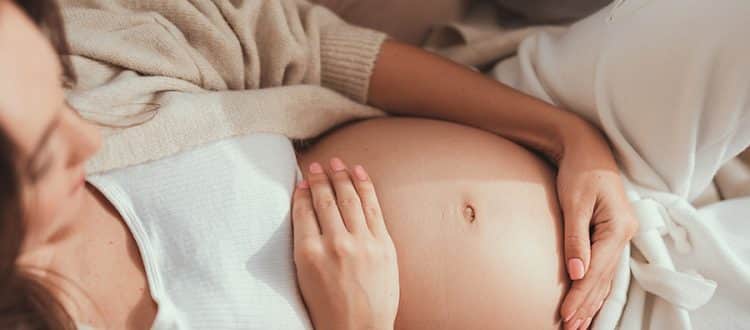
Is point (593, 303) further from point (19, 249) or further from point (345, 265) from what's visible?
point (19, 249)

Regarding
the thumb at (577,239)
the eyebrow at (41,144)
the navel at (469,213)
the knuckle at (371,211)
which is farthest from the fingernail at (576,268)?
the eyebrow at (41,144)

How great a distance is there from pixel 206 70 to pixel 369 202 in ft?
0.85

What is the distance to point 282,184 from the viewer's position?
81cm

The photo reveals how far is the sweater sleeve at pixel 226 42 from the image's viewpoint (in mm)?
804

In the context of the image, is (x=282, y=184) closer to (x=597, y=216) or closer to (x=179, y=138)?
(x=179, y=138)

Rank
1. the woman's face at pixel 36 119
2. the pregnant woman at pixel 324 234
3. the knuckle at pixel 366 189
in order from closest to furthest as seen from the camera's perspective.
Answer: the woman's face at pixel 36 119 → the pregnant woman at pixel 324 234 → the knuckle at pixel 366 189

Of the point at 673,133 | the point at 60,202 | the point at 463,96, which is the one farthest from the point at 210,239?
the point at 673,133

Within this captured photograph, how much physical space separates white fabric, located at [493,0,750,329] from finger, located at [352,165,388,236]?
0.99 ft

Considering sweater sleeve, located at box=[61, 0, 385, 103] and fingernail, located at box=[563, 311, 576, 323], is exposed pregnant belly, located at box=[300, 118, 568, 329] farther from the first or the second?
sweater sleeve, located at box=[61, 0, 385, 103]

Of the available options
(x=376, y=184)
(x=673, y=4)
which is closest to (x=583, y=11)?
(x=673, y=4)

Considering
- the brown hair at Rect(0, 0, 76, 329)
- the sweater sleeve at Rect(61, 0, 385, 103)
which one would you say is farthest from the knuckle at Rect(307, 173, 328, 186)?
the brown hair at Rect(0, 0, 76, 329)

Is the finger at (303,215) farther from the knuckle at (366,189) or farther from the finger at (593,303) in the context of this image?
the finger at (593,303)

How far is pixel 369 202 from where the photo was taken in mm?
798

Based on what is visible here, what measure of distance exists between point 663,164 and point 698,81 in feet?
0.39
